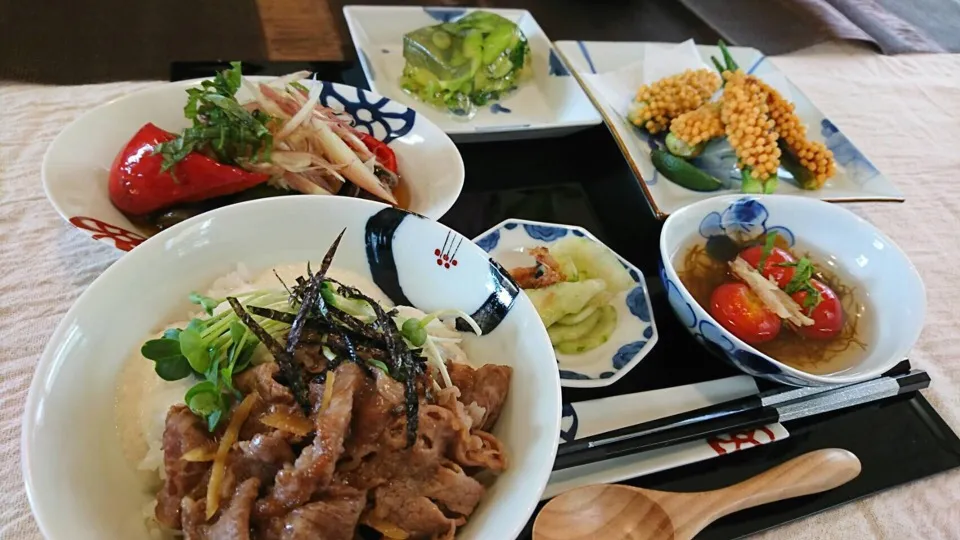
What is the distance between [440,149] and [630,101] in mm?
858

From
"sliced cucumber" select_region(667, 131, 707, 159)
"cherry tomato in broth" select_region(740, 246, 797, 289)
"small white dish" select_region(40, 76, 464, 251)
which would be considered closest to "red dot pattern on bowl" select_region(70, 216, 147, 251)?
"small white dish" select_region(40, 76, 464, 251)

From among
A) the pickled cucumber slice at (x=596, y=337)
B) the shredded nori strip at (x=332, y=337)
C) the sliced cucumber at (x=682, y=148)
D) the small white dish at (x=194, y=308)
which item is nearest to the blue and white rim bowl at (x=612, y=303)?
the pickled cucumber slice at (x=596, y=337)

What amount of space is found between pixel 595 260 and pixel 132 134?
1187 millimetres

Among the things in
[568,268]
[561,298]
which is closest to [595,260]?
[568,268]

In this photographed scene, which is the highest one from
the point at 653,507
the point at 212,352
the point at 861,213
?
the point at 212,352

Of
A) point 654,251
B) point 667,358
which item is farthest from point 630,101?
point 667,358

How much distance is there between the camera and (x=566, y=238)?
166 centimetres

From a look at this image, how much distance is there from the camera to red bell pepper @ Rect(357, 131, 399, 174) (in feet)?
5.61

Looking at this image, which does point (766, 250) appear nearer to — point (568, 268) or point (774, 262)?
point (774, 262)

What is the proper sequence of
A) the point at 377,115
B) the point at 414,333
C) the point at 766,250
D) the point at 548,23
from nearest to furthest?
the point at 414,333 → the point at 766,250 → the point at 377,115 → the point at 548,23

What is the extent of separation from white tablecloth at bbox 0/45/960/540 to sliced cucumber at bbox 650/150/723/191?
24.8 inches

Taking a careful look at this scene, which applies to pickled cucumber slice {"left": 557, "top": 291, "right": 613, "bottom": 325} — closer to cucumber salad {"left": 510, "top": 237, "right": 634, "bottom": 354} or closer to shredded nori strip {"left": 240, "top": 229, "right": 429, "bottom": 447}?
cucumber salad {"left": 510, "top": 237, "right": 634, "bottom": 354}

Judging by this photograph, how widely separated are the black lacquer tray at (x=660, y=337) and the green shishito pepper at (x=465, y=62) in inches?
8.5

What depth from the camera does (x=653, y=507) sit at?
1.15 m
